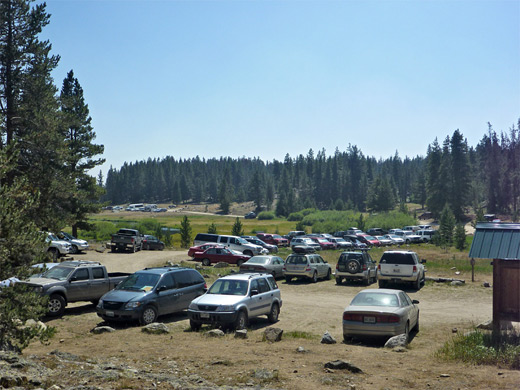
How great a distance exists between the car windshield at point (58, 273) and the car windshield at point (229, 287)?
18.4 ft

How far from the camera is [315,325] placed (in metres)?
16.5

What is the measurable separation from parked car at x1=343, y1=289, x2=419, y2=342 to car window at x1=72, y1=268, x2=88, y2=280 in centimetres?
997

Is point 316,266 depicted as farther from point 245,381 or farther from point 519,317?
point 245,381

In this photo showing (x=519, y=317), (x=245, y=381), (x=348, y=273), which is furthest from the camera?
(x=348, y=273)

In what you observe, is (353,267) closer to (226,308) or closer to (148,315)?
(226,308)

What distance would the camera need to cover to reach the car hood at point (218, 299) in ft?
48.1

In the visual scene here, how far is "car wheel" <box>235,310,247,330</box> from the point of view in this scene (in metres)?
14.5

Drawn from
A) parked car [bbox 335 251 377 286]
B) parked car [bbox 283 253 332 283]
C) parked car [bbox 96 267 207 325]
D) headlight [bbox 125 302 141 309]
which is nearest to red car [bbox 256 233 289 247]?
parked car [bbox 283 253 332 283]

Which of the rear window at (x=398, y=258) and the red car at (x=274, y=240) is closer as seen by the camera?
the rear window at (x=398, y=258)

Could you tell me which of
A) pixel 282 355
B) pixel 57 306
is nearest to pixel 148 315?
pixel 57 306

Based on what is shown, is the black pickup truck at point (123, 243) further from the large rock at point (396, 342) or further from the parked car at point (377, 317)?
the large rock at point (396, 342)

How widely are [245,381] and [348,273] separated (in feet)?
62.3

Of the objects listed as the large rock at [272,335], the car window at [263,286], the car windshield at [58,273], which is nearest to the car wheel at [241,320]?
the large rock at [272,335]

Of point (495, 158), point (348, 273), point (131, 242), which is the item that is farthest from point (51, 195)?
point (495, 158)
